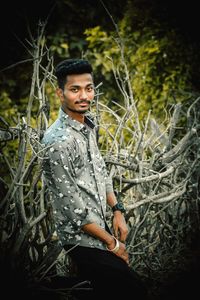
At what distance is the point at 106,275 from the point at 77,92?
103cm

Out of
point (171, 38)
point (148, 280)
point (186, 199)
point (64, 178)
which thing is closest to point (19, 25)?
point (171, 38)

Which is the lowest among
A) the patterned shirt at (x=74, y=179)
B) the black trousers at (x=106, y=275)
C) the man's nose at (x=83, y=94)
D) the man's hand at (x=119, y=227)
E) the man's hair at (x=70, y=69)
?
the black trousers at (x=106, y=275)

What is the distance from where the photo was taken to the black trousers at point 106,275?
2.35m

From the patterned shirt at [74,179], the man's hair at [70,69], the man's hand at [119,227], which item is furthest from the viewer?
the man's hand at [119,227]

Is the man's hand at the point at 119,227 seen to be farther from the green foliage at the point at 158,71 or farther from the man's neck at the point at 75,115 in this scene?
the green foliage at the point at 158,71

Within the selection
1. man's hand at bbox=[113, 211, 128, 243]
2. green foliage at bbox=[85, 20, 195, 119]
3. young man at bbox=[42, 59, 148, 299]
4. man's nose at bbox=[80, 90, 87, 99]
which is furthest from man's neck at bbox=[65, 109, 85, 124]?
green foliage at bbox=[85, 20, 195, 119]

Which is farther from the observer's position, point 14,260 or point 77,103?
point 77,103

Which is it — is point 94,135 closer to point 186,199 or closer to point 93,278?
point 93,278

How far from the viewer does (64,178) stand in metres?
2.28

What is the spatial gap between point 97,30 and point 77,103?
5282 millimetres

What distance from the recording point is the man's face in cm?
245

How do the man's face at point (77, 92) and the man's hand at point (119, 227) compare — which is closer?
the man's face at point (77, 92)

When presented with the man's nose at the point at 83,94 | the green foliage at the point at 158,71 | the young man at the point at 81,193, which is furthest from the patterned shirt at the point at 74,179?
the green foliage at the point at 158,71

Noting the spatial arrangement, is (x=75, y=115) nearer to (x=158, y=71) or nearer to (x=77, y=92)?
(x=77, y=92)
